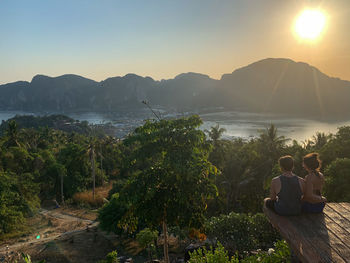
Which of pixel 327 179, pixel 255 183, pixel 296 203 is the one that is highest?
pixel 296 203

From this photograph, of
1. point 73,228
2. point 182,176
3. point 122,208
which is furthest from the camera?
point 73,228

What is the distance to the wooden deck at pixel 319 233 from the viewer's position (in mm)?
3316

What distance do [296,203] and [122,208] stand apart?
52.1 ft

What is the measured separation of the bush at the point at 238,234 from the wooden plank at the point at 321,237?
8.47 m

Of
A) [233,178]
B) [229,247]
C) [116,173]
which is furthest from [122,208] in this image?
[116,173]

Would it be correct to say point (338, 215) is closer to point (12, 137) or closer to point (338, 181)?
point (338, 181)

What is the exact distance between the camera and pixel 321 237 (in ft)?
12.0

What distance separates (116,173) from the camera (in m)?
47.8

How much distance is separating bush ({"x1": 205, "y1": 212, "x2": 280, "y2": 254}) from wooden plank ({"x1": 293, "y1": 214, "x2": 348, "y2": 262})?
8.47 m

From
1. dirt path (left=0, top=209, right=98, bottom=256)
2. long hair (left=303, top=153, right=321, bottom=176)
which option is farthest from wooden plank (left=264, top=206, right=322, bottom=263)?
dirt path (left=0, top=209, right=98, bottom=256)

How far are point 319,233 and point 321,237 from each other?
0.12 metres

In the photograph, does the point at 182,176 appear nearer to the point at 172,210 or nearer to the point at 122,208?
the point at 172,210

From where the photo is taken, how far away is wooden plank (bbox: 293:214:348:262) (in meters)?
3.25

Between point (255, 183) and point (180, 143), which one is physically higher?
point (180, 143)
